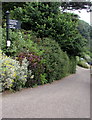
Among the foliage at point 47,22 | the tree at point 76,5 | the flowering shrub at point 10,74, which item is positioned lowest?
the flowering shrub at point 10,74

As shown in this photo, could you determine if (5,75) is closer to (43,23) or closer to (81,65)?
(43,23)

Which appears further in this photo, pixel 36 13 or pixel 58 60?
pixel 36 13

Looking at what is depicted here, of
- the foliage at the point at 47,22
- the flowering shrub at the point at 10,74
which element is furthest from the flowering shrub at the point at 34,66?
the foliage at the point at 47,22

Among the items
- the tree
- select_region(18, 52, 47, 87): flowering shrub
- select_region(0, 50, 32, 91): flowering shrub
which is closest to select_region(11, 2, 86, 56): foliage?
select_region(18, 52, 47, 87): flowering shrub

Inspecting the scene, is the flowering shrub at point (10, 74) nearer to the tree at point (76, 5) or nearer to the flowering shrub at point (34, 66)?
the flowering shrub at point (34, 66)

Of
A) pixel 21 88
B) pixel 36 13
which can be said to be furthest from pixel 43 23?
pixel 21 88

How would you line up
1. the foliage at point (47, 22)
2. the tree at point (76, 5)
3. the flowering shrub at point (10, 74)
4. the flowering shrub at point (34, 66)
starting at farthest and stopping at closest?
1. the tree at point (76, 5)
2. the foliage at point (47, 22)
3. the flowering shrub at point (34, 66)
4. the flowering shrub at point (10, 74)

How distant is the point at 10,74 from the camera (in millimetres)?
5727

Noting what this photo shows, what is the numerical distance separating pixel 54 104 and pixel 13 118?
5.08ft

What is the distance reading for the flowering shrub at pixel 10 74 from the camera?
5.66 metres

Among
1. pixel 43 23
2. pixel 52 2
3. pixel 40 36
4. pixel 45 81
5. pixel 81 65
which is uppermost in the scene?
pixel 52 2

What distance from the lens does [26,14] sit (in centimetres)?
1214

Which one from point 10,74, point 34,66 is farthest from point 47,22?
point 10,74

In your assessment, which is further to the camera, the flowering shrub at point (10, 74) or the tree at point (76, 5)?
the tree at point (76, 5)
